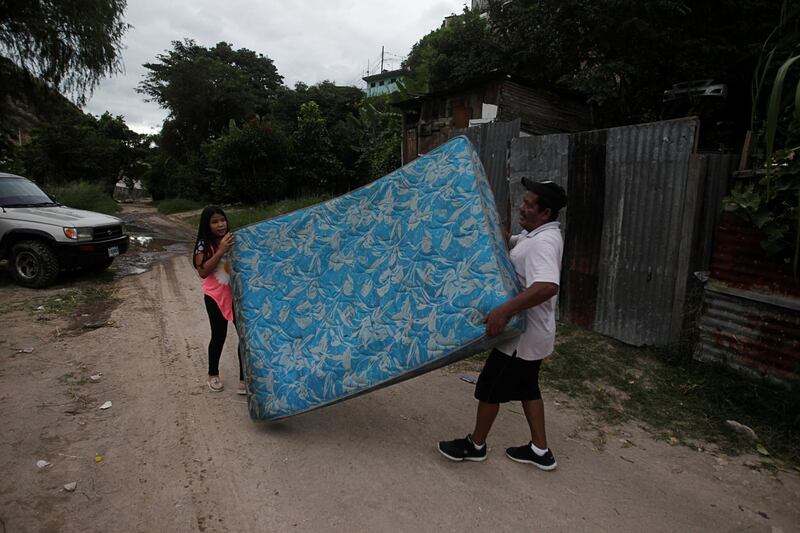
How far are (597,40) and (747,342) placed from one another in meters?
11.6

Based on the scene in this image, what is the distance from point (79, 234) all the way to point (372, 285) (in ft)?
21.1

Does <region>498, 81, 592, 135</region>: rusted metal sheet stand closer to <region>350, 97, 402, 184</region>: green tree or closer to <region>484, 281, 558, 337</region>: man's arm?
<region>350, 97, 402, 184</region>: green tree

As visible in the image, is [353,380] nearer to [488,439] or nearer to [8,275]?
[488,439]

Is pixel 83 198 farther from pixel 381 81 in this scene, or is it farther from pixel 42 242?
pixel 381 81

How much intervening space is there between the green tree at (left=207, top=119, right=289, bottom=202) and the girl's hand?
15.7 m

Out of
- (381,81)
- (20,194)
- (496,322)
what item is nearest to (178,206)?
(20,194)

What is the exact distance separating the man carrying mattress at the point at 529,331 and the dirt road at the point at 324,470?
123mm

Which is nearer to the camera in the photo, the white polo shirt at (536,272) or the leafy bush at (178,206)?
the white polo shirt at (536,272)

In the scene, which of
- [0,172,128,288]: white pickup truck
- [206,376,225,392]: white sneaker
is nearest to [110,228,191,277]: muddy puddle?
[0,172,128,288]: white pickup truck

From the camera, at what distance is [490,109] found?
39.8ft

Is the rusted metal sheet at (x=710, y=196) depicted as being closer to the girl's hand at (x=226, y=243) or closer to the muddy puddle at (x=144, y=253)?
the girl's hand at (x=226, y=243)

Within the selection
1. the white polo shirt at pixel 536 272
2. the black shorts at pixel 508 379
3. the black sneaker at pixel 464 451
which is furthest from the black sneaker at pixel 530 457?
the white polo shirt at pixel 536 272

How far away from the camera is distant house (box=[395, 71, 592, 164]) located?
12.1 meters

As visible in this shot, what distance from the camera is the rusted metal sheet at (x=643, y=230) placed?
4.13 metres
